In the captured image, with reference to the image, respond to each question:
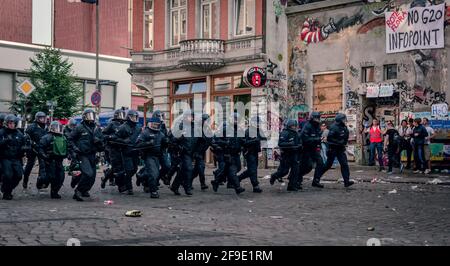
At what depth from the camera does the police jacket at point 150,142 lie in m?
14.9

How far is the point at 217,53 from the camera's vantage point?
94.4 ft

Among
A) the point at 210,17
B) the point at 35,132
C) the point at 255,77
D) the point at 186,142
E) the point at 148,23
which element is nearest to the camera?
the point at 186,142

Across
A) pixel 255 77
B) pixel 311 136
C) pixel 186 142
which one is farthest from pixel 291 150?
pixel 255 77

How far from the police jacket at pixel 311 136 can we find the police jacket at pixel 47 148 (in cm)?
612

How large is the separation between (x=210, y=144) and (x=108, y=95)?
3602cm

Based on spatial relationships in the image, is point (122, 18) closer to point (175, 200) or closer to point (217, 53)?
point (217, 53)

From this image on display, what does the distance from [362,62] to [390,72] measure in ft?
3.98

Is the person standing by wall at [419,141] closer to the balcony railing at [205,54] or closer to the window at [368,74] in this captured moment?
the window at [368,74]

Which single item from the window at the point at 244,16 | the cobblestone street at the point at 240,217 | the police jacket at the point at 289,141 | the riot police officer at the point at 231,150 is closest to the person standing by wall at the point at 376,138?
the cobblestone street at the point at 240,217

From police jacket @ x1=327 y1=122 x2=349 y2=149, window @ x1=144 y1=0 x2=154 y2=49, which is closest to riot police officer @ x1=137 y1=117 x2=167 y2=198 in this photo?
police jacket @ x1=327 y1=122 x2=349 y2=149

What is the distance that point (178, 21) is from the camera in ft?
104

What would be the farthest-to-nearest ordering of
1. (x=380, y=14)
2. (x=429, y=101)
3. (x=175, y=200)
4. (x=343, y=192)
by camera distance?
(x=380, y=14)
(x=429, y=101)
(x=343, y=192)
(x=175, y=200)

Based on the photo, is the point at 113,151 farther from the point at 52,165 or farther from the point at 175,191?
the point at 175,191
